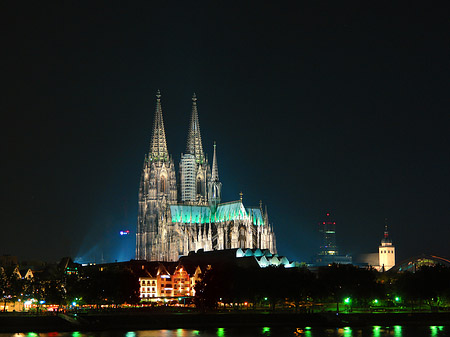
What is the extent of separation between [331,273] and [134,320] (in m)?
42.4

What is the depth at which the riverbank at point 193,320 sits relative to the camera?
363 feet

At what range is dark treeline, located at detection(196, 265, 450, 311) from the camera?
139000mm

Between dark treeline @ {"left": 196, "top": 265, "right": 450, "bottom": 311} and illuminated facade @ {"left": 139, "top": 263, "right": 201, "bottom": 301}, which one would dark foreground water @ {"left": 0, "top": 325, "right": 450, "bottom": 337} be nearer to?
dark treeline @ {"left": 196, "top": 265, "right": 450, "bottom": 311}

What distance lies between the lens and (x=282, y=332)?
111m

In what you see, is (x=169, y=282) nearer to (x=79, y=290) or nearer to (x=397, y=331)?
(x=79, y=290)

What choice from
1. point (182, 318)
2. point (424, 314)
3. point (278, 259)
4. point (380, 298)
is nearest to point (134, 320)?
point (182, 318)

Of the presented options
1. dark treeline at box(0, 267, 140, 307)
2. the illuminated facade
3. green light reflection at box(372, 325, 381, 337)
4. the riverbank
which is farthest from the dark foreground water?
the illuminated facade

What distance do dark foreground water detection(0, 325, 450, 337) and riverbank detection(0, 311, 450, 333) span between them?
→ 2809 millimetres

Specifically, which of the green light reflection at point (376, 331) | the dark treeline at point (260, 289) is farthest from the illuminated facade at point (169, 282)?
the green light reflection at point (376, 331)

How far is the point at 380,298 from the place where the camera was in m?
150

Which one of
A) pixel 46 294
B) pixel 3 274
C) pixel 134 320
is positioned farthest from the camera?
pixel 3 274

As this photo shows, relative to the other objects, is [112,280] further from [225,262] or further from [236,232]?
[236,232]

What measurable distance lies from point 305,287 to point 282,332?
1180 inches

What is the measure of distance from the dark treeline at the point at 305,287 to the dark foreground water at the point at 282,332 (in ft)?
69.7
